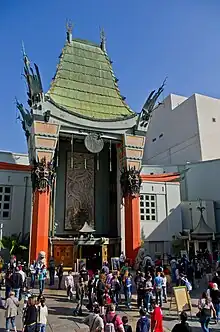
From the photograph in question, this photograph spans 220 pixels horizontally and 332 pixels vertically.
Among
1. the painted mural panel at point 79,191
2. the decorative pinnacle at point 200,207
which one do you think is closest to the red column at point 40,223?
the painted mural panel at point 79,191

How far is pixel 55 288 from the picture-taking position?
16.2m

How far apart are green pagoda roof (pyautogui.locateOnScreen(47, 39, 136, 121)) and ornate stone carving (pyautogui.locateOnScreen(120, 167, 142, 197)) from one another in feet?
15.9

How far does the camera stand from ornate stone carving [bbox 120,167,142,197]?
26328mm

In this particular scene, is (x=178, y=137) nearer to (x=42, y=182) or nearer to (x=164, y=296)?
(x=42, y=182)

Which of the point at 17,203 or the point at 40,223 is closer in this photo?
the point at 40,223

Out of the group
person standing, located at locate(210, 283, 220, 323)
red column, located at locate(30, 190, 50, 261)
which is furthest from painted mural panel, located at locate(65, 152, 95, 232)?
person standing, located at locate(210, 283, 220, 323)

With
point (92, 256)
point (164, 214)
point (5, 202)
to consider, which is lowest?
point (92, 256)

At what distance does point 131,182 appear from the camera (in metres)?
26.4

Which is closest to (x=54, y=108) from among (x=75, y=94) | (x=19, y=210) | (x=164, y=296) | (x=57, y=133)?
(x=57, y=133)

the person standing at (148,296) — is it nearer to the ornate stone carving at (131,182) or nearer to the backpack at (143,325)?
the backpack at (143,325)

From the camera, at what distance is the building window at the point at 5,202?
2547 cm

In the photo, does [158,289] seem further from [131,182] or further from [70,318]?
[131,182]

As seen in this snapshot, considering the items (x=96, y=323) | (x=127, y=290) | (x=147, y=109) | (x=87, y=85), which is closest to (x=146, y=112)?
(x=147, y=109)

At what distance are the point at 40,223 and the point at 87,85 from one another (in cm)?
1419
